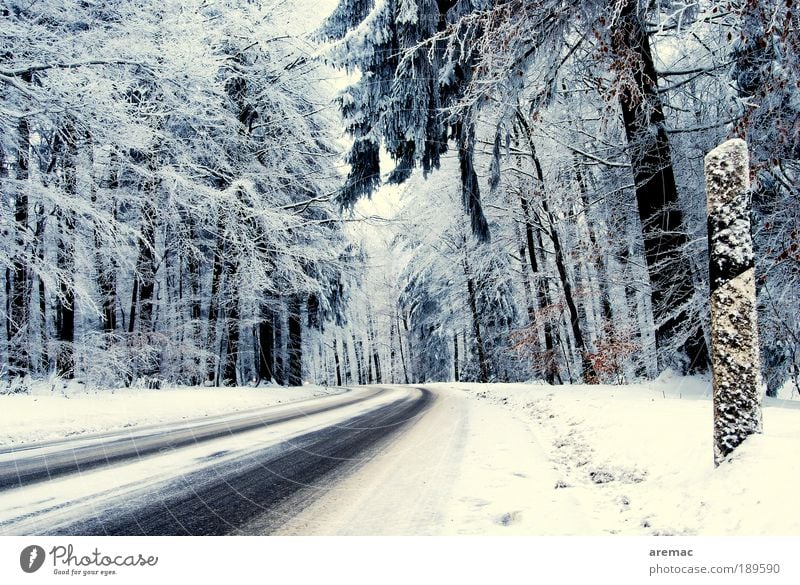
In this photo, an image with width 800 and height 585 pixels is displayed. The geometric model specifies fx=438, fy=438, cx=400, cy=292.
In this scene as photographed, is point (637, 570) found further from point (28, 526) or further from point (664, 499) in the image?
point (28, 526)

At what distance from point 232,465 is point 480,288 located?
16.6 metres

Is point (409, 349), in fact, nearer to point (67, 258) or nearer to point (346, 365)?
point (346, 365)

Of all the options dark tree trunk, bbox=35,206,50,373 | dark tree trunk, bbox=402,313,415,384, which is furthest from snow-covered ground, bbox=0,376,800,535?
dark tree trunk, bbox=402,313,415,384

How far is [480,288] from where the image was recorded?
19250 mm

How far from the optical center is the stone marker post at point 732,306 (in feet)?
7.41

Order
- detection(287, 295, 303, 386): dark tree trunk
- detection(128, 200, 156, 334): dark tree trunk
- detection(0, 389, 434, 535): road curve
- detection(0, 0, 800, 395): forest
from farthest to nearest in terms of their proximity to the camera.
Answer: detection(287, 295, 303, 386): dark tree trunk, detection(128, 200, 156, 334): dark tree trunk, detection(0, 0, 800, 395): forest, detection(0, 389, 434, 535): road curve

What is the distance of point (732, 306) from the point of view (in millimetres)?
2314

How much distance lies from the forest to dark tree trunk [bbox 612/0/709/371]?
0.14 feet

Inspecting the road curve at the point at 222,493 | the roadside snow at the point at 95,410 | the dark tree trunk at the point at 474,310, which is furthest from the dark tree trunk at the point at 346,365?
the road curve at the point at 222,493

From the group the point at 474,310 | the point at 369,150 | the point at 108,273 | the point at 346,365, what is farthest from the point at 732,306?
the point at 346,365

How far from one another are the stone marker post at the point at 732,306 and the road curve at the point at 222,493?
2.38m

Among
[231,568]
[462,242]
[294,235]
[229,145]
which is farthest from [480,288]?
[231,568]

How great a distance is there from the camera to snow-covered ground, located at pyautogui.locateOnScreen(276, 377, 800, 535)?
6.38 ft

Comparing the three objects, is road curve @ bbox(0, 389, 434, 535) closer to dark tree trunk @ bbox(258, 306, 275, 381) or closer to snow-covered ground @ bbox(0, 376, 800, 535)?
snow-covered ground @ bbox(0, 376, 800, 535)
